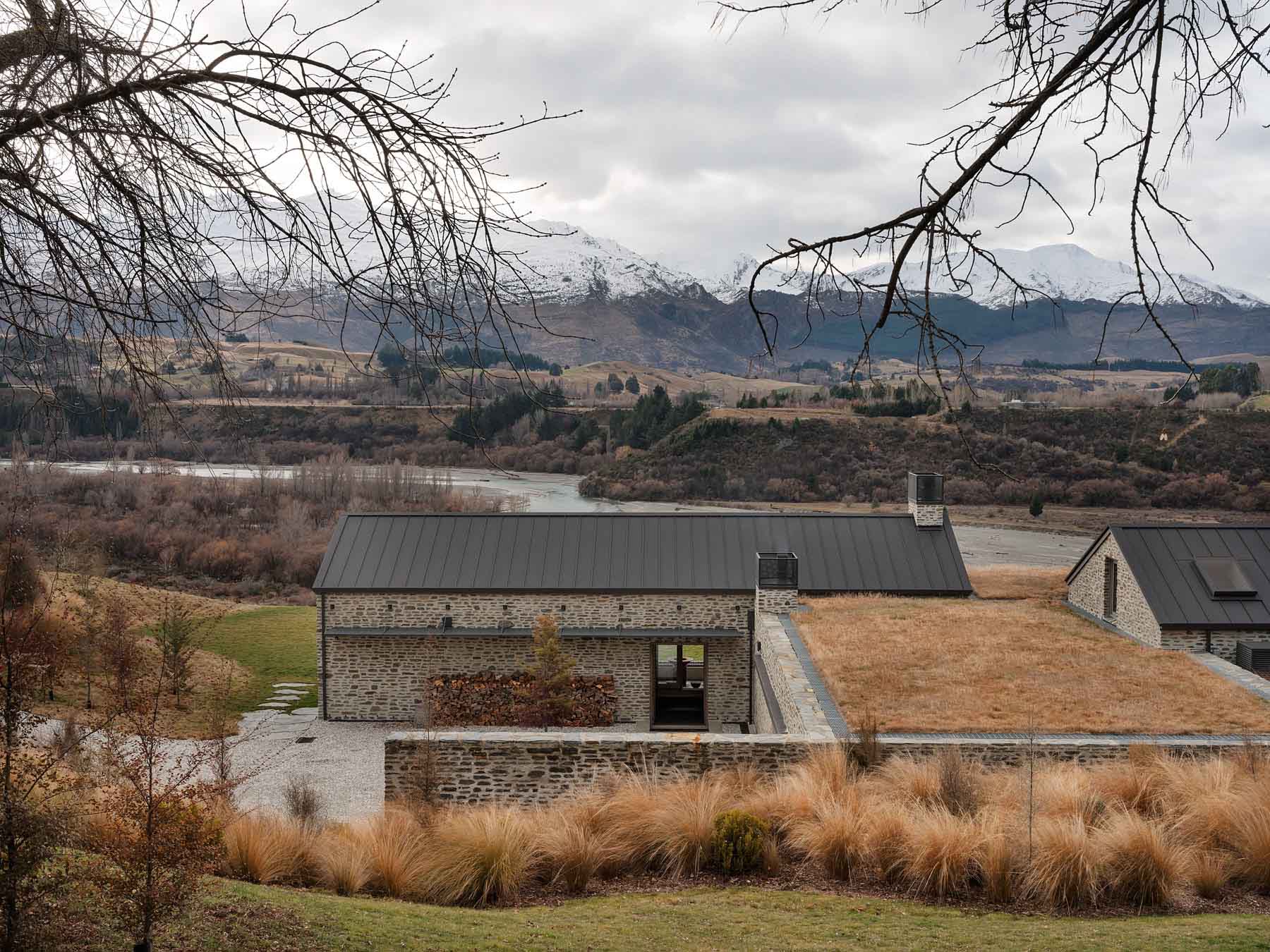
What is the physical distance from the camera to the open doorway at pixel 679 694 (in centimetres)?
1572

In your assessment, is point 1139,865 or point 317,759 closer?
point 1139,865

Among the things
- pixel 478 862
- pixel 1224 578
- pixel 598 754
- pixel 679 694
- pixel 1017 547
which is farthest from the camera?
pixel 1017 547

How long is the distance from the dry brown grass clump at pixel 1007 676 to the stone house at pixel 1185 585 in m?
0.50

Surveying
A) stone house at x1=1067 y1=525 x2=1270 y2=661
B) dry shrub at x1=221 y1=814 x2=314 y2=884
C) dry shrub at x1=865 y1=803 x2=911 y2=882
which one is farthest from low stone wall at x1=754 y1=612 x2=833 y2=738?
stone house at x1=1067 y1=525 x2=1270 y2=661

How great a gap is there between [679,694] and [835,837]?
9769 millimetres

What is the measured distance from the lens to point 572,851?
6867mm

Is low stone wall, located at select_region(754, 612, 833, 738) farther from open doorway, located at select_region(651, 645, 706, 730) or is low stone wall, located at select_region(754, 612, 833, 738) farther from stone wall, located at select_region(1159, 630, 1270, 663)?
stone wall, located at select_region(1159, 630, 1270, 663)

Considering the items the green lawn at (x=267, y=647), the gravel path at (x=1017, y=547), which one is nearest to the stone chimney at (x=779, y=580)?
the green lawn at (x=267, y=647)

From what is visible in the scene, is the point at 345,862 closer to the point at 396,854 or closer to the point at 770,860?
the point at 396,854

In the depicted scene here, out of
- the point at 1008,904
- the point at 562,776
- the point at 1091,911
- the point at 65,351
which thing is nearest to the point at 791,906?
the point at 1008,904

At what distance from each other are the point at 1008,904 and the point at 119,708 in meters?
5.66

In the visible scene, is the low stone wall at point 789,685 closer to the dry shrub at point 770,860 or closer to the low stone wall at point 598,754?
the low stone wall at point 598,754

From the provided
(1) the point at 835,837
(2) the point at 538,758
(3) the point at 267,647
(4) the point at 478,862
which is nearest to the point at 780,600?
(2) the point at 538,758

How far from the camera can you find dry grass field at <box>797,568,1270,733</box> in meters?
9.37
